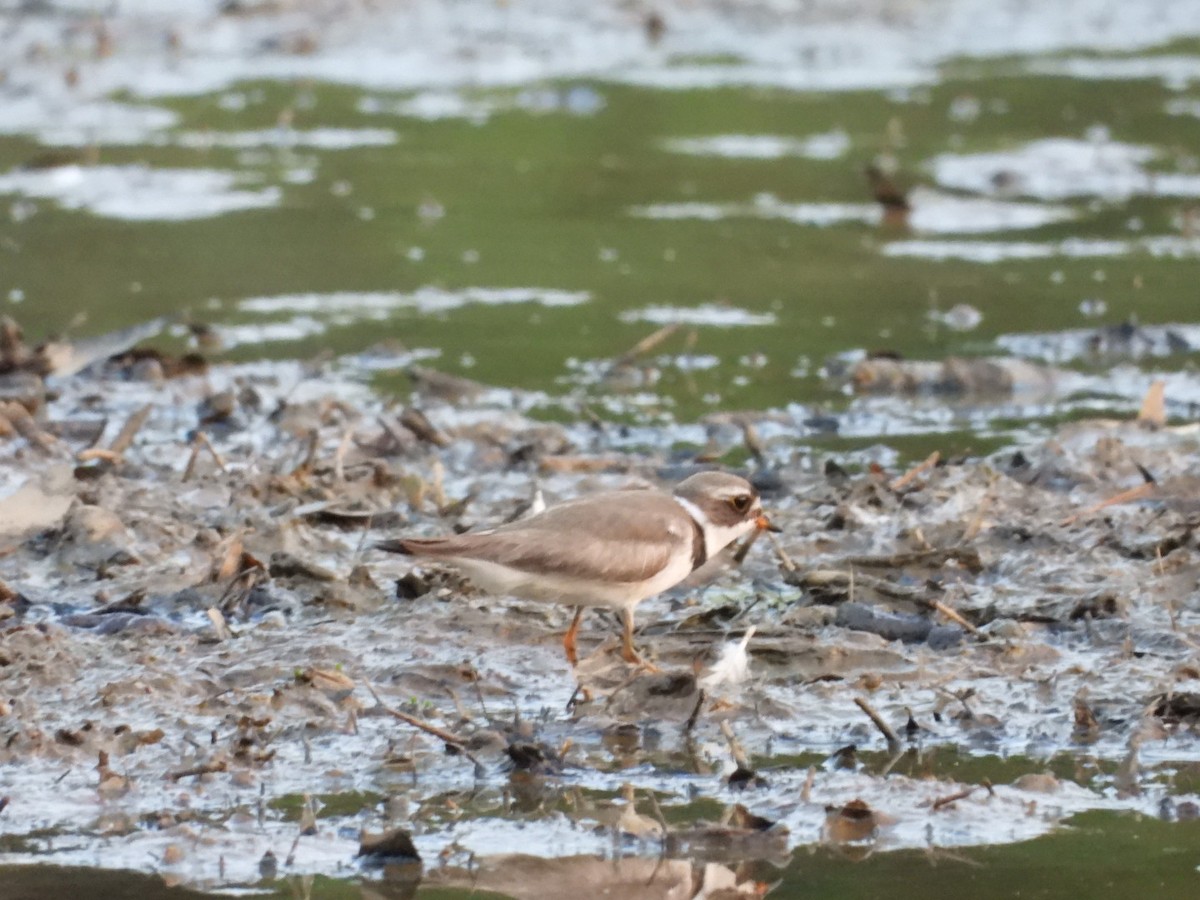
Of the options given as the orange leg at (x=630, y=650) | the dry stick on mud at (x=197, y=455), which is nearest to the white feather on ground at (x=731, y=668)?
the orange leg at (x=630, y=650)

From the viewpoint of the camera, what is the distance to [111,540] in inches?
262

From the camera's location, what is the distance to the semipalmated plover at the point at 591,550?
561cm

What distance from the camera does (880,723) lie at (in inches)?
196

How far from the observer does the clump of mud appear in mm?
4539

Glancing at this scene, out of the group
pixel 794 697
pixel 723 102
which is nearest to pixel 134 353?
pixel 794 697

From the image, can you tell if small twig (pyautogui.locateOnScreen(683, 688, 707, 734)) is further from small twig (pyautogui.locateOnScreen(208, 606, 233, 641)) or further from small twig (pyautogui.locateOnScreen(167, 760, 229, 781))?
small twig (pyautogui.locateOnScreen(208, 606, 233, 641))

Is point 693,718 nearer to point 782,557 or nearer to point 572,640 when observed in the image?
point 572,640

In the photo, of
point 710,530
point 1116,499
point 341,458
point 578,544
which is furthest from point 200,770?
point 1116,499

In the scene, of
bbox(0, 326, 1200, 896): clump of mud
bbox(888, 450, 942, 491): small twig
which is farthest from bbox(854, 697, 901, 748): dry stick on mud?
bbox(888, 450, 942, 491): small twig

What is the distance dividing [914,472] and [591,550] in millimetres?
2061

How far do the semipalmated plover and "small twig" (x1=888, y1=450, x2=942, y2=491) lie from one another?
143cm

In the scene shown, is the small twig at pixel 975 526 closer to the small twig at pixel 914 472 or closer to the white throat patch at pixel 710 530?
the small twig at pixel 914 472

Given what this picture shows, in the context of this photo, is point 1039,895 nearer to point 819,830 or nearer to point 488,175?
point 819,830

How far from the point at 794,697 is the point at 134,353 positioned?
470 centimetres
